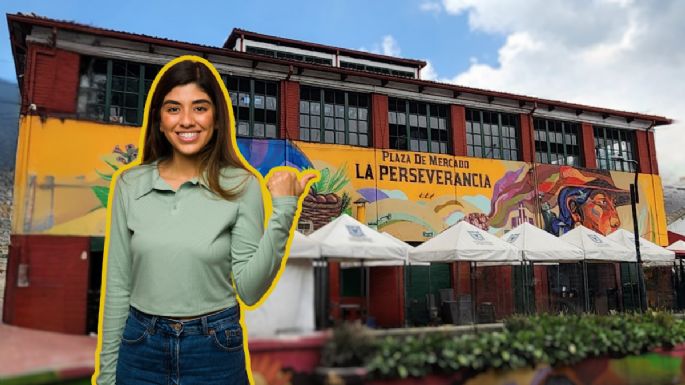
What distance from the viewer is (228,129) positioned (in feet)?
9.47

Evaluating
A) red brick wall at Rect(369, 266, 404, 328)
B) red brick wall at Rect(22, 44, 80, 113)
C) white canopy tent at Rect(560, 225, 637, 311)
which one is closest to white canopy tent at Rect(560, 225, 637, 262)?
white canopy tent at Rect(560, 225, 637, 311)

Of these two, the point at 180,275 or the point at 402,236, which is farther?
the point at 402,236

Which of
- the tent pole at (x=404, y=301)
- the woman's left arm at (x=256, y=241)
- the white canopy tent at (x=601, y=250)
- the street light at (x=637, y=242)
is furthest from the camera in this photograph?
the white canopy tent at (x=601, y=250)

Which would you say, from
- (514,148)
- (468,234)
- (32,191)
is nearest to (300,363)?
(32,191)

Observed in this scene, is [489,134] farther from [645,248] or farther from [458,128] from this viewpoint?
[645,248]

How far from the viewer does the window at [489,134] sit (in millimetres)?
9367

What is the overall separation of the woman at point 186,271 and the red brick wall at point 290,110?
4.51m

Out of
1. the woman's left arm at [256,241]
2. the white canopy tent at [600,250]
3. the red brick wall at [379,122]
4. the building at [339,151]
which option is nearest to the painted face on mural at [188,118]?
the woman's left arm at [256,241]

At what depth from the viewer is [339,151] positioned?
8273 mm

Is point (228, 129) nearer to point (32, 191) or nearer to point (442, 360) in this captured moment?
point (32, 191)

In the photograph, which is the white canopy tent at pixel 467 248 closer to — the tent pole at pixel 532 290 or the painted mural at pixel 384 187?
the tent pole at pixel 532 290

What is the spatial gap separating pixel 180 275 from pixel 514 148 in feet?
25.8

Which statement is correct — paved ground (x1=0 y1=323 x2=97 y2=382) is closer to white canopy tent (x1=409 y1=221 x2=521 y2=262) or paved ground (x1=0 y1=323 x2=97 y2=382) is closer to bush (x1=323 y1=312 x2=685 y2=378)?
bush (x1=323 y1=312 x2=685 y2=378)

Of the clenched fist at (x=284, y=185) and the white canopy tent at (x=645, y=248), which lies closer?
the clenched fist at (x=284, y=185)
